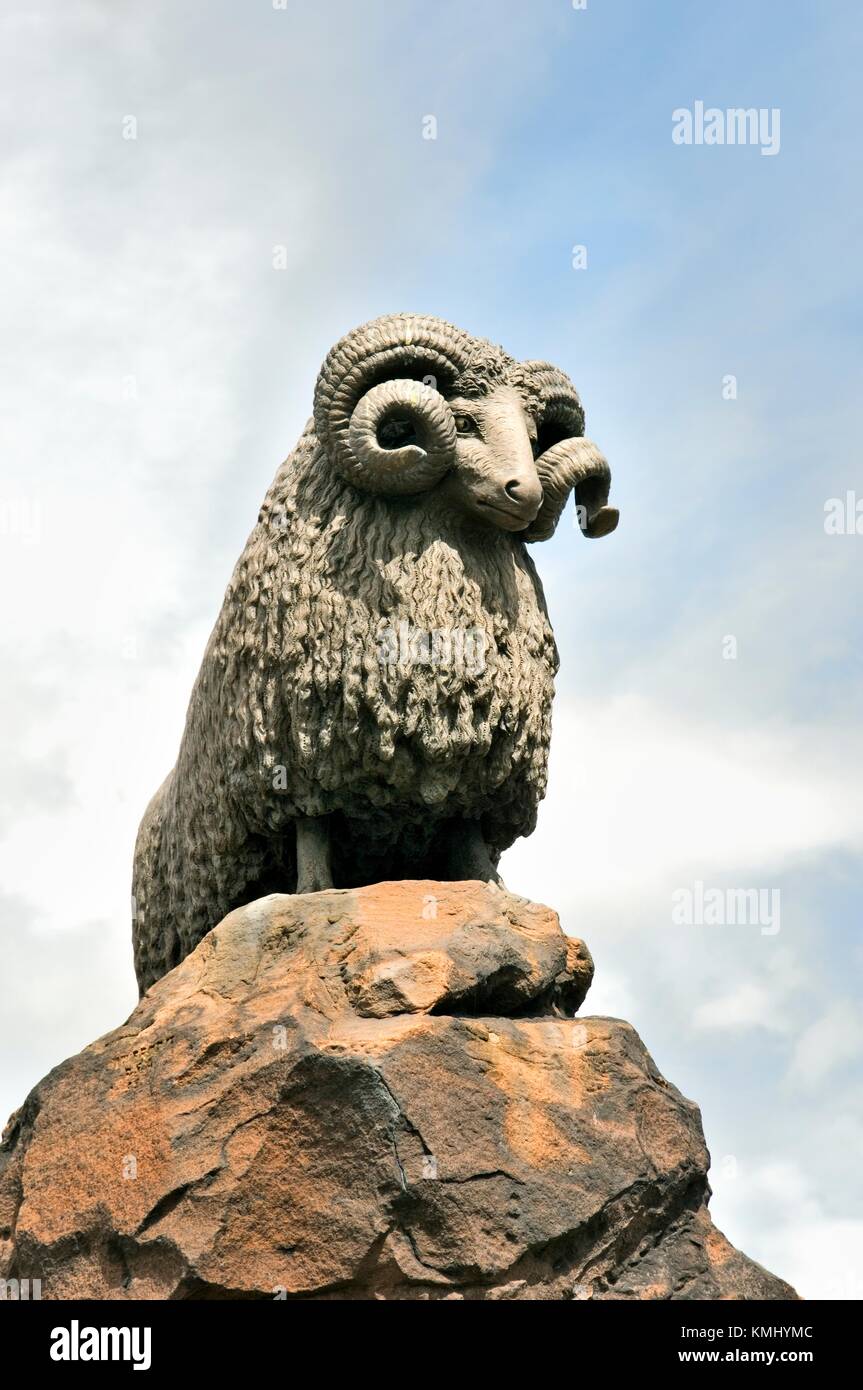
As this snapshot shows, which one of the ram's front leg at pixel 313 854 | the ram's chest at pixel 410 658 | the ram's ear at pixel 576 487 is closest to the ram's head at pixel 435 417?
the ram's ear at pixel 576 487

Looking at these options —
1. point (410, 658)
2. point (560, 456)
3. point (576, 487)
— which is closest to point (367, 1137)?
point (410, 658)

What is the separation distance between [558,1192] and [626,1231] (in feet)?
1.34

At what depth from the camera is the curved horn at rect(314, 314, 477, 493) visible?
9367 mm

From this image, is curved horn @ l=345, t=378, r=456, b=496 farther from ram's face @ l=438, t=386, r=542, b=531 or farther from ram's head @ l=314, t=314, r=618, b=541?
ram's face @ l=438, t=386, r=542, b=531

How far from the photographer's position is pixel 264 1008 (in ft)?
27.9

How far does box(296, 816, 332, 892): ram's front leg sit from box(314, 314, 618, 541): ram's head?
65.7 inches

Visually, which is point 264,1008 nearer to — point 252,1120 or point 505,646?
point 252,1120

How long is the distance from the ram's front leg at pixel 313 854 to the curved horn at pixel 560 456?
1.88 m

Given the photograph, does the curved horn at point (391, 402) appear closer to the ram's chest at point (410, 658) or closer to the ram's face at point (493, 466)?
the ram's face at point (493, 466)

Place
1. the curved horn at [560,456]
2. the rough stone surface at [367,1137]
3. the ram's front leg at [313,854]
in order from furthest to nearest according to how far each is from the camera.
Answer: the curved horn at [560,456] → the ram's front leg at [313,854] → the rough stone surface at [367,1137]

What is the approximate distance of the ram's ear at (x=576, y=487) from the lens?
999 cm

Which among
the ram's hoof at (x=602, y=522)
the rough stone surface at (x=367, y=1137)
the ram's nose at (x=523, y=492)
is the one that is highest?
the ram's hoof at (x=602, y=522)

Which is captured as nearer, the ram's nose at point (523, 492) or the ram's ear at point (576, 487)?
the ram's nose at point (523, 492)

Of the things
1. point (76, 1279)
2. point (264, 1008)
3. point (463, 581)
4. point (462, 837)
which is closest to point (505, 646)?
point (463, 581)
